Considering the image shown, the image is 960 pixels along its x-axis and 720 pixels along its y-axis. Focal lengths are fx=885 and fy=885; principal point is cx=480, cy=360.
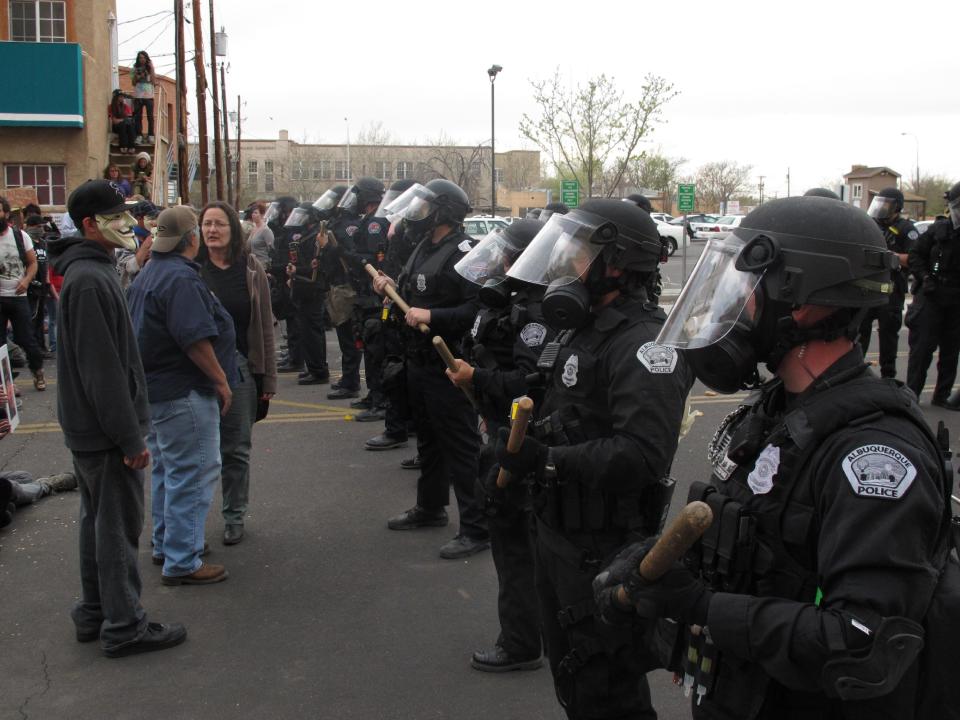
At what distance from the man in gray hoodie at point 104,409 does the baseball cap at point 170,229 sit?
362 millimetres

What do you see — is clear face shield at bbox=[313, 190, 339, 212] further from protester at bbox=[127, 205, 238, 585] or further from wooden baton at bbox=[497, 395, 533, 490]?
wooden baton at bbox=[497, 395, 533, 490]

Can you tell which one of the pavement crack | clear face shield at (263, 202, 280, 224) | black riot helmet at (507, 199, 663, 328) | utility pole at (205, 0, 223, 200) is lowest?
the pavement crack

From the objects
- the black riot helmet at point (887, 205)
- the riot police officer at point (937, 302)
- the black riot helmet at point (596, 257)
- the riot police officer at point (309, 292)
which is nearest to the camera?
the black riot helmet at point (596, 257)

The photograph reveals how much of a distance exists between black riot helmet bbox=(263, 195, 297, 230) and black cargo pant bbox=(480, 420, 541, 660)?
27.4 ft

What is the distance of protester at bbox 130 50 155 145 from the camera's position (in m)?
23.3

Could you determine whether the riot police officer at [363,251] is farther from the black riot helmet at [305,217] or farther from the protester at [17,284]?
the protester at [17,284]

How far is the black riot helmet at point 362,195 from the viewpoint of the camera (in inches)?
370

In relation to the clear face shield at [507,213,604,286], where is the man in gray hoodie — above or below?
below

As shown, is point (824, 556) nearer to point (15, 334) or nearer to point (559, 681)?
point (559, 681)

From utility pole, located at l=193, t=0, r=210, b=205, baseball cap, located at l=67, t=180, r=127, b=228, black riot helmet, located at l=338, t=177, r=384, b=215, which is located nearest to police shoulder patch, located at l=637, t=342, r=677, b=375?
baseball cap, located at l=67, t=180, r=127, b=228

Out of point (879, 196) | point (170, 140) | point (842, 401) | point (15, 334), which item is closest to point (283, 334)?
point (15, 334)

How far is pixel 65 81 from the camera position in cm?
2036

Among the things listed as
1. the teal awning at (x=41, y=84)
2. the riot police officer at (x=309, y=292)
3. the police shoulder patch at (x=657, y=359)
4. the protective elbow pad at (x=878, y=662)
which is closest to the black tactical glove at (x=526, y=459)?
the police shoulder patch at (x=657, y=359)

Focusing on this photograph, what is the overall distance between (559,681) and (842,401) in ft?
4.82
